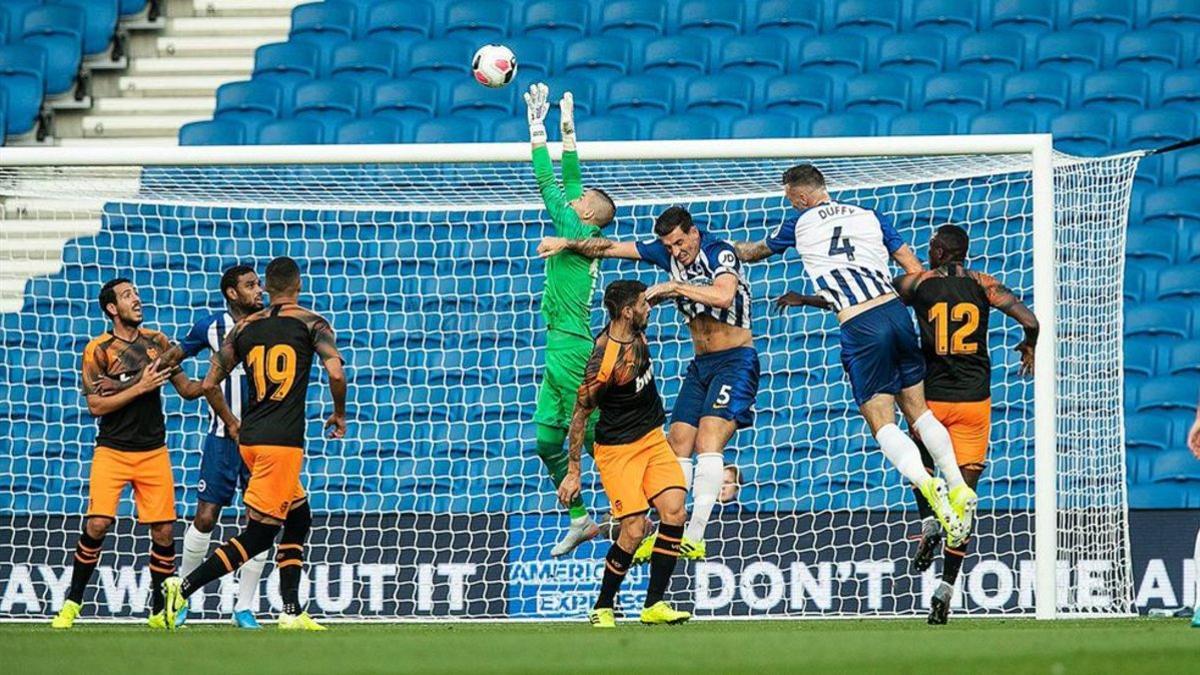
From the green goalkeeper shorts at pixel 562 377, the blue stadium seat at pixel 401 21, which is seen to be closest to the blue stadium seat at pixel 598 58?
the blue stadium seat at pixel 401 21

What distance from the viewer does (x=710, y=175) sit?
12.6m

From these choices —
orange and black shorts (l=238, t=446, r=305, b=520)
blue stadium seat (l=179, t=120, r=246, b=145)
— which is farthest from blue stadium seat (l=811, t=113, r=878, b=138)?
orange and black shorts (l=238, t=446, r=305, b=520)

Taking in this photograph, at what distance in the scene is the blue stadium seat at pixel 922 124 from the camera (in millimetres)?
14344

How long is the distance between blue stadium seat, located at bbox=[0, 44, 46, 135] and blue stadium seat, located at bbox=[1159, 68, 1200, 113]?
31.3ft

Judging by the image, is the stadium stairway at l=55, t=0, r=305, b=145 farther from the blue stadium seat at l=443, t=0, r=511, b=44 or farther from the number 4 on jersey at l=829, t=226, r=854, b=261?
the number 4 on jersey at l=829, t=226, r=854, b=261

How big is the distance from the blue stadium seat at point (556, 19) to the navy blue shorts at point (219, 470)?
6673 mm

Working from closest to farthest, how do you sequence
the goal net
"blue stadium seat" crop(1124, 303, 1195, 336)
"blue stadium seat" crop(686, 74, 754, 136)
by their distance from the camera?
the goal net, "blue stadium seat" crop(1124, 303, 1195, 336), "blue stadium seat" crop(686, 74, 754, 136)

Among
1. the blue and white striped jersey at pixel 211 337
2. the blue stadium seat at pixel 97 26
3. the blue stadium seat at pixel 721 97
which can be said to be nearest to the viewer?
the blue and white striped jersey at pixel 211 337

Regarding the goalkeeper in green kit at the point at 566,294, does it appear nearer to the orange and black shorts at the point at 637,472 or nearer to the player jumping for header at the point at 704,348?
the player jumping for header at the point at 704,348

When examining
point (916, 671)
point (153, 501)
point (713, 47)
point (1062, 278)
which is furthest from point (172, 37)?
point (916, 671)

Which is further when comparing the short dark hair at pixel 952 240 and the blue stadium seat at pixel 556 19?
the blue stadium seat at pixel 556 19

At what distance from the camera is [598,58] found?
50.7 feet

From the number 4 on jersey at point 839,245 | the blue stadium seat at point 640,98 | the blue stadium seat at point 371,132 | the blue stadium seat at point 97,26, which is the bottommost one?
the number 4 on jersey at point 839,245

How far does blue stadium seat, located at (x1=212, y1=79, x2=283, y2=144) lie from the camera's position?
15.5 m
